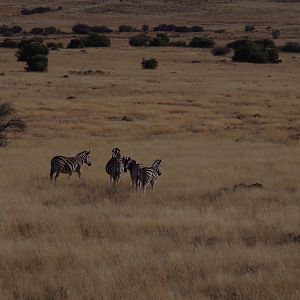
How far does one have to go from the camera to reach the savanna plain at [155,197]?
26.7 feet

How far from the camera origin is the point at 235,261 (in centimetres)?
891

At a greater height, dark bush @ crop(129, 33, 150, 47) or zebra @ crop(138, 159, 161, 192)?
zebra @ crop(138, 159, 161, 192)

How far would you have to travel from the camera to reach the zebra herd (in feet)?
48.2

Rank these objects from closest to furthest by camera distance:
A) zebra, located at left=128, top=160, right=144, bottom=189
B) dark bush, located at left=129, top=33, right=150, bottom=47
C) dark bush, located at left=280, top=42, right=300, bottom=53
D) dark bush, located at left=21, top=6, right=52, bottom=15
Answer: zebra, located at left=128, top=160, right=144, bottom=189, dark bush, located at left=280, top=42, right=300, bottom=53, dark bush, located at left=129, top=33, right=150, bottom=47, dark bush, located at left=21, top=6, right=52, bottom=15

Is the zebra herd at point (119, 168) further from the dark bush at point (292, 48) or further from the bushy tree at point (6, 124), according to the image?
the dark bush at point (292, 48)

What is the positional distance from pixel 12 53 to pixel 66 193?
58008mm

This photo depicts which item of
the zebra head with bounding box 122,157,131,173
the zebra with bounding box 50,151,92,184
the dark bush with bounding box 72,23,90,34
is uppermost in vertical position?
the zebra head with bounding box 122,157,131,173

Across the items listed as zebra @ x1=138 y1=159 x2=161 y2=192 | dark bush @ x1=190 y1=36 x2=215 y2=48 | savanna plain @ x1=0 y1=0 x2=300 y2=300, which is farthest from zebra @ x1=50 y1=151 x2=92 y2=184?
dark bush @ x1=190 y1=36 x2=215 y2=48

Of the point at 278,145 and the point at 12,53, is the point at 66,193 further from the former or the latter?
the point at 12,53

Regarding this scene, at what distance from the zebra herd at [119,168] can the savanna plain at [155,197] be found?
1.05ft

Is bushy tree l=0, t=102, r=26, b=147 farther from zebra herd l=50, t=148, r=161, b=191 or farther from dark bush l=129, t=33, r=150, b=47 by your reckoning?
dark bush l=129, t=33, r=150, b=47

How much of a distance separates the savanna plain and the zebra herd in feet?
1.05

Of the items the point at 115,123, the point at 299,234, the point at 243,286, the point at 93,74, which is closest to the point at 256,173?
the point at 299,234

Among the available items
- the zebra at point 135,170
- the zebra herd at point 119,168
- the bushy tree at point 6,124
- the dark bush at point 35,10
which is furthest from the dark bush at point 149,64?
the dark bush at point 35,10
